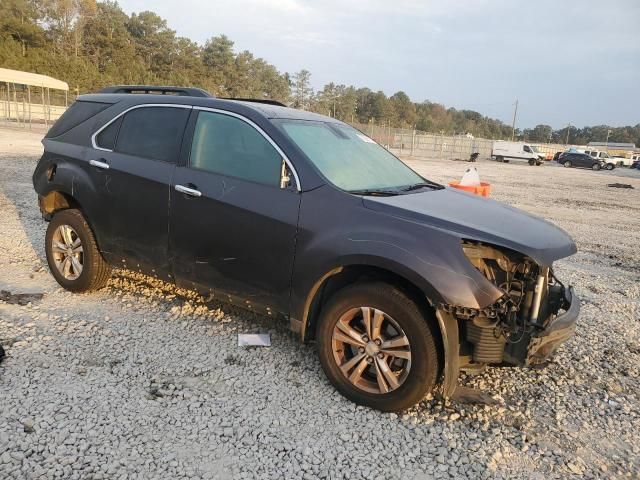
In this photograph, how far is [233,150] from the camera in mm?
3785

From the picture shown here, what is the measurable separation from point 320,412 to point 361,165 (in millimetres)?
1873

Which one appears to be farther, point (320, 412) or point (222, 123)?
point (222, 123)

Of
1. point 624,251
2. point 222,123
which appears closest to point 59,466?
point 222,123

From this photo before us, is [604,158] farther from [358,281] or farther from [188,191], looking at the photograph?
[188,191]

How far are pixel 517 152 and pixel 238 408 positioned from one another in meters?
→ 44.9

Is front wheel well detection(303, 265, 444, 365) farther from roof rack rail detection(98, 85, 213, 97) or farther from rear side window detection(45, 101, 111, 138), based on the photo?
A: rear side window detection(45, 101, 111, 138)

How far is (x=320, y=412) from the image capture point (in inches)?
125

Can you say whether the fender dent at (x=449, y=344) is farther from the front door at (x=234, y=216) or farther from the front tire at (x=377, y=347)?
the front door at (x=234, y=216)

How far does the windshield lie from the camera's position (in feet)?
11.8

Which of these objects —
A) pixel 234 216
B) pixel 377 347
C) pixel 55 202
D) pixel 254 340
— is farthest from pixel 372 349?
Result: pixel 55 202

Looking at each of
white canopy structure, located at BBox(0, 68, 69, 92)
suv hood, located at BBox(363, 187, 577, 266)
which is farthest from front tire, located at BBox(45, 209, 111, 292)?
white canopy structure, located at BBox(0, 68, 69, 92)

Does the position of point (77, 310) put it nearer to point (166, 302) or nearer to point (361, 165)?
point (166, 302)

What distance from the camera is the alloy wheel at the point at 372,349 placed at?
10.1 ft

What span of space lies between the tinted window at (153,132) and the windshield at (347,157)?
923 millimetres
